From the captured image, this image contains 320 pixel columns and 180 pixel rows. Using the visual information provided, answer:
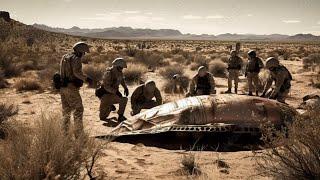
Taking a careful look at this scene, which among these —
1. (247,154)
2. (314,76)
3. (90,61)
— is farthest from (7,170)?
(90,61)

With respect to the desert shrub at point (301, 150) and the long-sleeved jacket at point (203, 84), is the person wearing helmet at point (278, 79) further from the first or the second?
the desert shrub at point (301, 150)

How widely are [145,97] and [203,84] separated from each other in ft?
4.99

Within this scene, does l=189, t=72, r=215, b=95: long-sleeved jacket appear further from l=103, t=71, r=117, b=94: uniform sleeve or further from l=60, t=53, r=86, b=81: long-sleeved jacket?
l=60, t=53, r=86, b=81: long-sleeved jacket

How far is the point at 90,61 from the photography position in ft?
84.1

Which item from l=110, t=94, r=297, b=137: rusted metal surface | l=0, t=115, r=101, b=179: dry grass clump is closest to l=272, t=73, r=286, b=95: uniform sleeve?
l=110, t=94, r=297, b=137: rusted metal surface

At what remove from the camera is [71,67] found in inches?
322

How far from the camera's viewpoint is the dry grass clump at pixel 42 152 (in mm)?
4527

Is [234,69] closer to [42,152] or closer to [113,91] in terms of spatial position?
[113,91]

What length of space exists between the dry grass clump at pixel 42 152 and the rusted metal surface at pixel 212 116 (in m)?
2.67

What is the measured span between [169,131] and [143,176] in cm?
160

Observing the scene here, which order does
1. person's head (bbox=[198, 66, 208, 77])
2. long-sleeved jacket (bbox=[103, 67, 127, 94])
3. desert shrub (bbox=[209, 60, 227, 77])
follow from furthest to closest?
desert shrub (bbox=[209, 60, 227, 77]), person's head (bbox=[198, 66, 208, 77]), long-sleeved jacket (bbox=[103, 67, 127, 94])

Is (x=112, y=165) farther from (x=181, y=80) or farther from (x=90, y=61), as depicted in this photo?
(x=90, y=61)

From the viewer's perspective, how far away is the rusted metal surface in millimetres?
7473

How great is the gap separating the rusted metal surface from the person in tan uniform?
219cm
